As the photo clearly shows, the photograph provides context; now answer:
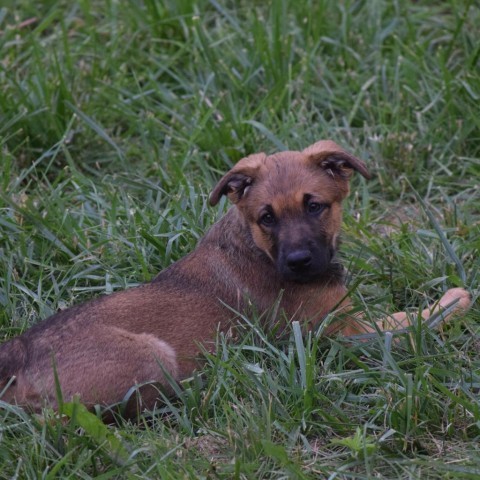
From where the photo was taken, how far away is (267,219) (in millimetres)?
6238

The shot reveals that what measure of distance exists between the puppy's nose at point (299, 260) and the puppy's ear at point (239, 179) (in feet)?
1.97

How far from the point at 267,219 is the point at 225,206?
1066mm

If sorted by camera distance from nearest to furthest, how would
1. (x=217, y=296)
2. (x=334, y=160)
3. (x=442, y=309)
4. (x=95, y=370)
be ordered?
(x=95, y=370) < (x=442, y=309) < (x=217, y=296) < (x=334, y=160)

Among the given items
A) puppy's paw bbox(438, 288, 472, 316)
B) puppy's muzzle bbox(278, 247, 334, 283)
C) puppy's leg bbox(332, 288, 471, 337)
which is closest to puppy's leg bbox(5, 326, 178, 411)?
puppy's muzzle bbox(278, 247, 334, 283)

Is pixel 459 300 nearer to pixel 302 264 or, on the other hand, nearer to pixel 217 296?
pixel 302 264

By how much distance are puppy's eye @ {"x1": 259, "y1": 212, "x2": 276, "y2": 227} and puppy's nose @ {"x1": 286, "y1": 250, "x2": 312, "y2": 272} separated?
0.31 meters

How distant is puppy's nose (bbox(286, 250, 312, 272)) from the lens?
5.96 m

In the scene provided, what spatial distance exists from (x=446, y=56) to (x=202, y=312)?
3.73 meters

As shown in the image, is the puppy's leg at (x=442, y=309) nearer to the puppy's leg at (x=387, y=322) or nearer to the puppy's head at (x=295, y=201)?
the puppy's leg at (x=387, y=322)

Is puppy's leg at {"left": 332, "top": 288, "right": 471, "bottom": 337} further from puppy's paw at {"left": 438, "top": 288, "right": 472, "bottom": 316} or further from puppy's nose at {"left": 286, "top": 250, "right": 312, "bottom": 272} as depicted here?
puppy's nose at {"left": 286, "top": 250, "right": 312, "bottom": 272}

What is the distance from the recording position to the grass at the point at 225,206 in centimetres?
514

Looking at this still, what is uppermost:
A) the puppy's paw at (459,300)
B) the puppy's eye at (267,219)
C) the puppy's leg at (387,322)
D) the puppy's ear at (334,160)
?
the puppy's ear at (334,160)

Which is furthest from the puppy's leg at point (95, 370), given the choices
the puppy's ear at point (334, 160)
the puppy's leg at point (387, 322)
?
the puppy's ear at point (334, 160)

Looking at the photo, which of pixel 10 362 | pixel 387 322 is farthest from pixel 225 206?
pixel 10 362
